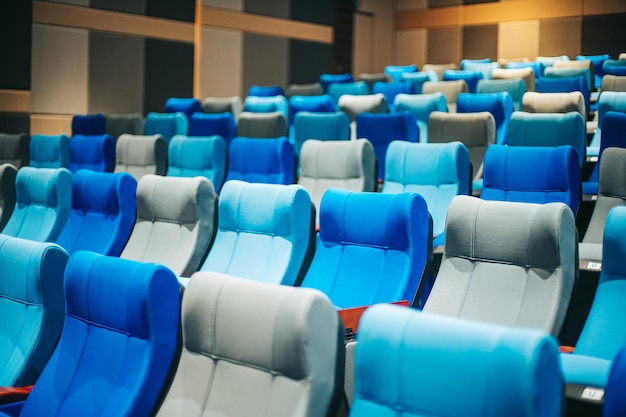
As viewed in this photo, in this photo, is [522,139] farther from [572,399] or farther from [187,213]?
[572,399]

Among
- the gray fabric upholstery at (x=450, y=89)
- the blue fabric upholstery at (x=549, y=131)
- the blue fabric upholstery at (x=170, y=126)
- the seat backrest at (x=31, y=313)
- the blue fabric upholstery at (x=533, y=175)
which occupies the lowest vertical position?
the seat backrest at (x=31, y=313)

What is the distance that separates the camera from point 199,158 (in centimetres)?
398

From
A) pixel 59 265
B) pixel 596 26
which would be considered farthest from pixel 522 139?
pixel 596 26

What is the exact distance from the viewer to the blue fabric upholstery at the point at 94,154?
4.42m

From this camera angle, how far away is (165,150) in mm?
4254

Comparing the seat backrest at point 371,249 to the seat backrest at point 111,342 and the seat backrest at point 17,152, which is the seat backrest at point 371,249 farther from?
the seat backrest at point 17,152

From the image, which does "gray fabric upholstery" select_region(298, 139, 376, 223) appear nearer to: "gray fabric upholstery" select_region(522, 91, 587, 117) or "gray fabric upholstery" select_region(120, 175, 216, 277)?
"gray fabric upholstery" select_region(120, 175, 216, 277)

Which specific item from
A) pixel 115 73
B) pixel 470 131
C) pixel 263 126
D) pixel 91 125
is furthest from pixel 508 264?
pixel 115 73

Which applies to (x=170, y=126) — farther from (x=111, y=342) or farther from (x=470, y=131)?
(x=111, y=342)

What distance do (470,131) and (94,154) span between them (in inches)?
84.0

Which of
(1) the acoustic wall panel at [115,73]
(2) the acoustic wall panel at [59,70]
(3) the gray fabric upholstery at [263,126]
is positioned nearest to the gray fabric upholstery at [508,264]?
(3) the gray fabric upholstery at [263,126]

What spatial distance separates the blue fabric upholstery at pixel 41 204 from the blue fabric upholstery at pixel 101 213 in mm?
75

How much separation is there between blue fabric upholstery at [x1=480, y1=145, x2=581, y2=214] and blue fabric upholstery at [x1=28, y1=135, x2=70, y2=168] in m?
2.80

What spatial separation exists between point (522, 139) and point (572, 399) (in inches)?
93.9
